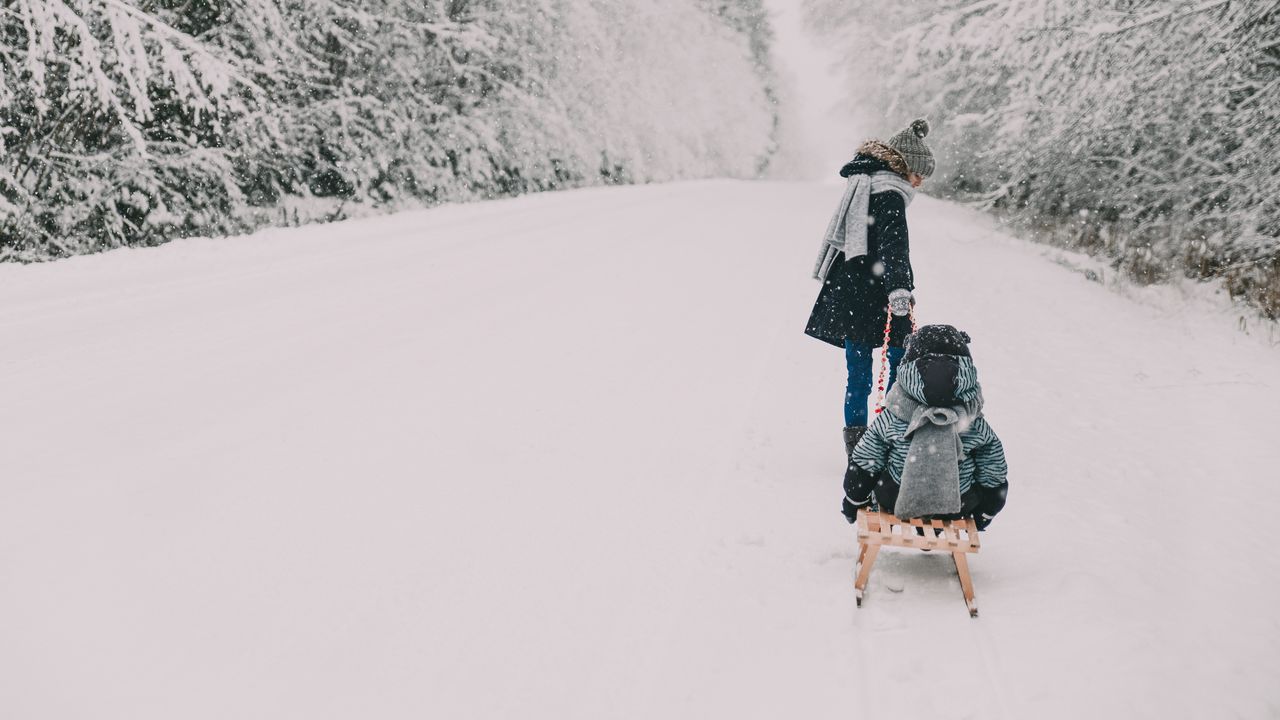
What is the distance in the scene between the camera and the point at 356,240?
10172 millimetres

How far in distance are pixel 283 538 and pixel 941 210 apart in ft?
53.4

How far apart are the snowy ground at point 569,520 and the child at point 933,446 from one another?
1.36 ft

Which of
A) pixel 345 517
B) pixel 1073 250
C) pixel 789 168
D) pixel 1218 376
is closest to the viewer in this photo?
pixel 345 517

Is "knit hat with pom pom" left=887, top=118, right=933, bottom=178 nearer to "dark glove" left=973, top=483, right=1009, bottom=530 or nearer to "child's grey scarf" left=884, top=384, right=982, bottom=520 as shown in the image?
"child's grey scarf" left=884, top=384, right=982, bottom=520

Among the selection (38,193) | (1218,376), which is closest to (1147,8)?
(1218,376)

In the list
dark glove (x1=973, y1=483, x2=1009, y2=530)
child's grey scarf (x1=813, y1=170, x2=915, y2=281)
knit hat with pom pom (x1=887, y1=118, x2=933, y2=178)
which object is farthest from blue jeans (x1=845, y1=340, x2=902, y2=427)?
dark glove (x1=973, y1=483, x2=1009, y2=530)

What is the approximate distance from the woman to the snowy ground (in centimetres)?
73

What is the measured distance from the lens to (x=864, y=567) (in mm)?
2938

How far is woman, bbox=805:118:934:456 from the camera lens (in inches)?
150

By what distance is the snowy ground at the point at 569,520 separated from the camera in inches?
98.2

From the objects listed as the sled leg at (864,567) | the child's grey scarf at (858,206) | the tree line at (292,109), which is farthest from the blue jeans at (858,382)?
the tree line at (292,109)

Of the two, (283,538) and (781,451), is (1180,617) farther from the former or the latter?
(283,538)

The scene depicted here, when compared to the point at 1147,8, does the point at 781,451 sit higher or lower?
lower

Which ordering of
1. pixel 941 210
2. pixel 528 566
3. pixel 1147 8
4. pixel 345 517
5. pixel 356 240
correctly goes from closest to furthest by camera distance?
pixel 528 566 → pixel 345 517 → pixel 1147 8 → pixel 356 240 → pixel 941 210
